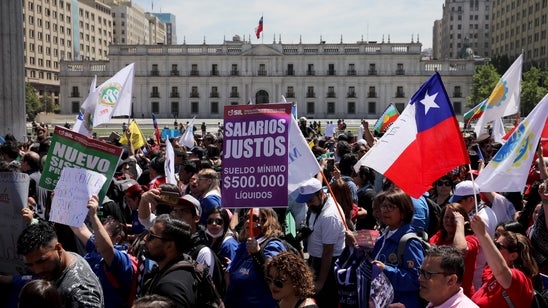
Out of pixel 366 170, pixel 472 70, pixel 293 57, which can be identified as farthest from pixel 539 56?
pixel 366 170

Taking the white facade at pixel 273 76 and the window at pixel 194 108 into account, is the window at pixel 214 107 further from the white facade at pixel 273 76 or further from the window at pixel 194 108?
the window at pixel 194 108

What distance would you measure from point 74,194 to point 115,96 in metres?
6.13

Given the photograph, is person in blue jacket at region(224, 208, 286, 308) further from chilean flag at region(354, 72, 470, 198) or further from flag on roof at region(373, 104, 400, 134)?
flag on roof at region(373, 104, 400, 134)

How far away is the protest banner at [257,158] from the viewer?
4262 millimetres

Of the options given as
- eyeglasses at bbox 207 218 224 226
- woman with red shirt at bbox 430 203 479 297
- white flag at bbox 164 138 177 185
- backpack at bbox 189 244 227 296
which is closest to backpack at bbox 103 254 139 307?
backpack at bbox 189 244 227 296

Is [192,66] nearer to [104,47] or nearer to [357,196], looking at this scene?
[104,47]

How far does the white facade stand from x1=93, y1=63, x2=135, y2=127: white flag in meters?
69.1

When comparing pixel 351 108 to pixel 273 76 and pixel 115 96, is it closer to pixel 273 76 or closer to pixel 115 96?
pixel 273 76

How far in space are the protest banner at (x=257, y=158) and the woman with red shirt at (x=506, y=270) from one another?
1479 millimetres

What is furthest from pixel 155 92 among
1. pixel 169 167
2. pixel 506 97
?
pixel 169 167

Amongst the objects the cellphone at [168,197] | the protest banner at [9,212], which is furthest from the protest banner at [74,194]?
the cellphone at [168,197]

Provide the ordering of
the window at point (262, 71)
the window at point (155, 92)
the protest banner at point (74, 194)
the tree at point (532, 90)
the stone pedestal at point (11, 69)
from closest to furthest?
the protest banner at point (74, 194), the stone pedestal at point (11, 69), the tree at point (532, 90), the window at point (262, 71), the window at point (155, 92)

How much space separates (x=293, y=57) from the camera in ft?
262

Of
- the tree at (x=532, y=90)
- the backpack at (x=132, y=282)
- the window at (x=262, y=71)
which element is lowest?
the backpack at (x=132, y=282)
